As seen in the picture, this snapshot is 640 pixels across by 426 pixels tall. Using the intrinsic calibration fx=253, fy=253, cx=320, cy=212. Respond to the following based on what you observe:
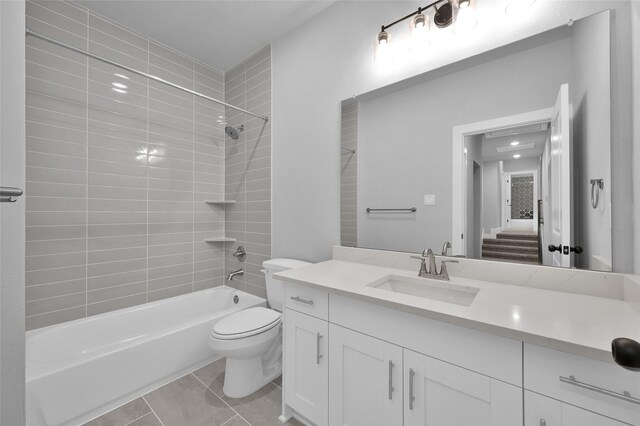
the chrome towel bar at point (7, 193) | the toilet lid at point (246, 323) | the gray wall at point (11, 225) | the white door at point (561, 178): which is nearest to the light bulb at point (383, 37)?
the white door at point (561, 178)

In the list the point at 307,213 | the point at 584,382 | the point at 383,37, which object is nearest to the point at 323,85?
the point at 383,37

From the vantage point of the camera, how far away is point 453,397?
855mm

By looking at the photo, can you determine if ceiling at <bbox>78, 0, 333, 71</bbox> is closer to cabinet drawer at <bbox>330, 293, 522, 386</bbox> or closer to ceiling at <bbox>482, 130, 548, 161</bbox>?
ceiling at <bbox>482, 130, 548, 161</bbox>

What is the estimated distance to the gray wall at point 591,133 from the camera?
98 cm

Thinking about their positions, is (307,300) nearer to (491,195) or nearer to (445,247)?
(445,247)

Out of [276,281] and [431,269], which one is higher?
[431,269]

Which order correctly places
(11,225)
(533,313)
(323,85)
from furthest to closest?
(323,85)
(533,313)
(11,225)

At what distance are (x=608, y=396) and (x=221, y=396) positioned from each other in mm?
1812

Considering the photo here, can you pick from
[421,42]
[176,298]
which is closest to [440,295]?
[421,42]

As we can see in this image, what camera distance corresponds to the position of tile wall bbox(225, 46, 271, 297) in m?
2.39

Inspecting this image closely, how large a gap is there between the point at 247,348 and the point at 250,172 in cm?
159

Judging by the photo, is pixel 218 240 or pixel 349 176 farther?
pixel 218 240

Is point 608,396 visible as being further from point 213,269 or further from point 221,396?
point 213,269

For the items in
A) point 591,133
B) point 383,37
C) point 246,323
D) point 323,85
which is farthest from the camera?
point 323,85
